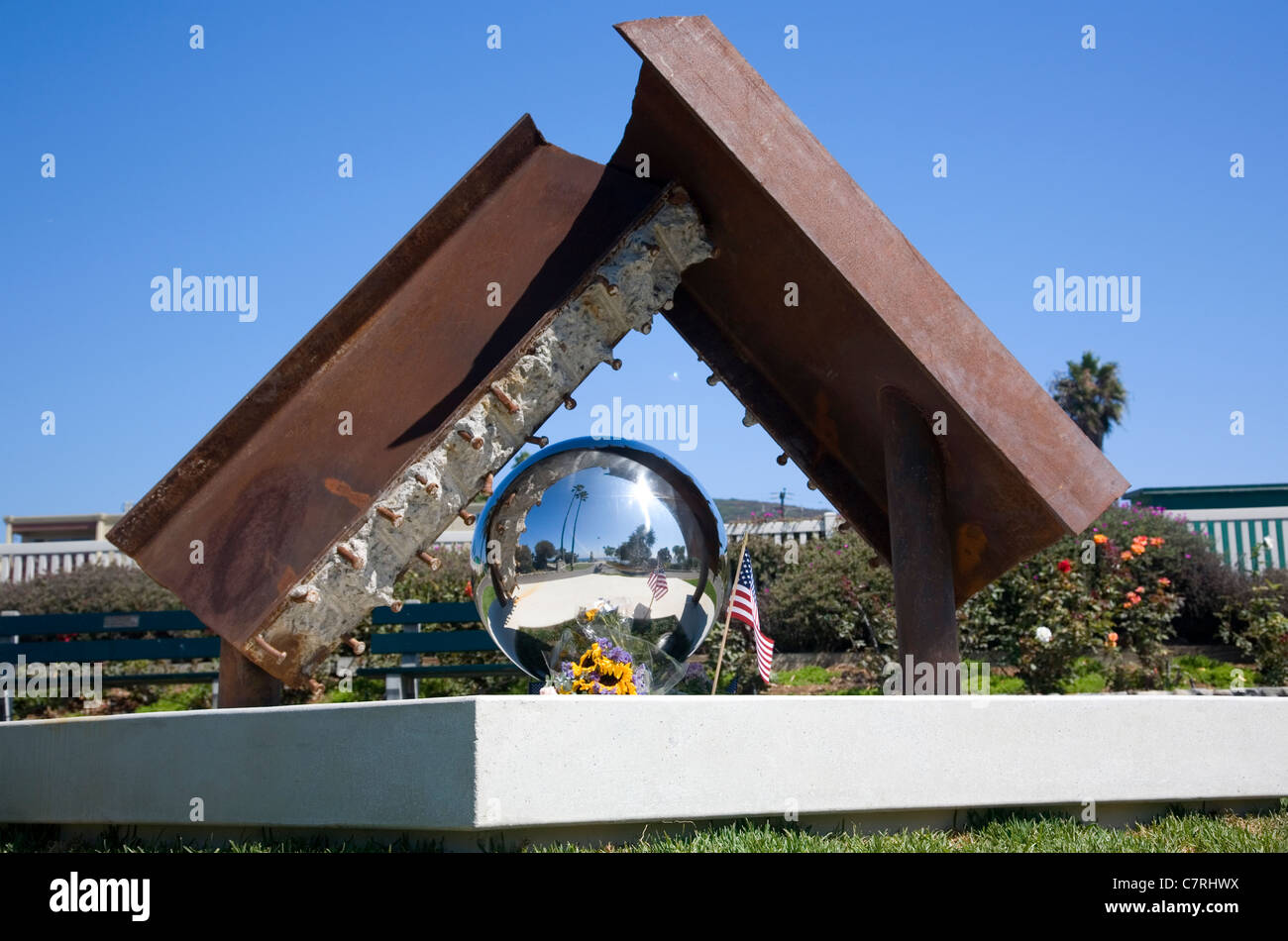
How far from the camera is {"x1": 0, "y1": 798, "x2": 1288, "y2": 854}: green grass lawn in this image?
453 cm

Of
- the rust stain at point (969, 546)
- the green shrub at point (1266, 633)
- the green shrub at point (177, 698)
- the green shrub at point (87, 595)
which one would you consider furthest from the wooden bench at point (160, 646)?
the green shrub at point (1266, 633)

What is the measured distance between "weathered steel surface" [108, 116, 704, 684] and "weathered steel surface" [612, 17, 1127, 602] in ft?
1.81

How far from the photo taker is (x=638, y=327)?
6.38m

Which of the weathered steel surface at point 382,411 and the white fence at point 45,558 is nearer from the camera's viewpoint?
the weathered steel surface at point 382,411

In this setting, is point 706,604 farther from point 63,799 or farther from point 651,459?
point 63,799

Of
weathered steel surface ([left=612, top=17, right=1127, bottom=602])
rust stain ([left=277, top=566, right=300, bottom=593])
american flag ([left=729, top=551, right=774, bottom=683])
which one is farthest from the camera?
american flag ([left=729, top=551, right=774, bottom=683])

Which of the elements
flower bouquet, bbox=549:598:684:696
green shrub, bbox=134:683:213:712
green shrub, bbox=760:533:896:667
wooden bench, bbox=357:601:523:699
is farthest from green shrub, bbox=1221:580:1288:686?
green shrub, bbox=134:683:213:712

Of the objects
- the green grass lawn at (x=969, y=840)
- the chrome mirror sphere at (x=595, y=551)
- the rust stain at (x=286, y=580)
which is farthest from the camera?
the chrome mirror sphere at (x=595, y=551)

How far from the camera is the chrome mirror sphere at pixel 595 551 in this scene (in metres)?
6.25

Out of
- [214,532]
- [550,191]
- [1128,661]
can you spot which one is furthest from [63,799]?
[1128,661]

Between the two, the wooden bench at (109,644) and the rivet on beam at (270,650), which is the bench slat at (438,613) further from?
the rivet on beam at (270,650)

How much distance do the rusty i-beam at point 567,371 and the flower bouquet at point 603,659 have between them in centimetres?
97

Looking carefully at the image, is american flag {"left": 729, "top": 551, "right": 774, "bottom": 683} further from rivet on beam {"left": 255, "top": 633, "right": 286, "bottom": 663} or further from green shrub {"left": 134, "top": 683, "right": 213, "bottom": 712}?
green shrub {"left": 134, "top": 683, "right": 213, "bottom": 712}
